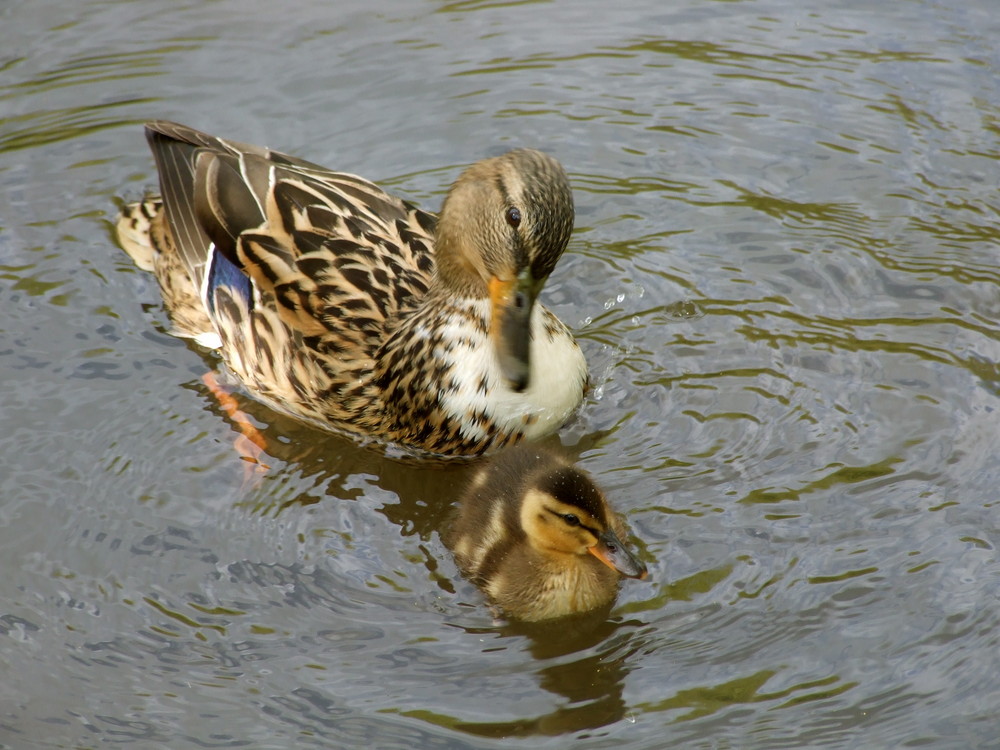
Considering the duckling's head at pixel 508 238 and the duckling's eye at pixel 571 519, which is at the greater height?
the duckling's head at pixel 508 238

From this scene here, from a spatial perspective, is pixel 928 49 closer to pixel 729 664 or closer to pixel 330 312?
pixel 330 312

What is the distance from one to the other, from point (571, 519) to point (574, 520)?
1cm

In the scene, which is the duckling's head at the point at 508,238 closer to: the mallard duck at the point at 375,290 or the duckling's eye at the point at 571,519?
the mallard duck at the point at 375,290

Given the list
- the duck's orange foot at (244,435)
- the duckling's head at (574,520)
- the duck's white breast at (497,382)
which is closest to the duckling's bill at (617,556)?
the duckling's head at (574,520)

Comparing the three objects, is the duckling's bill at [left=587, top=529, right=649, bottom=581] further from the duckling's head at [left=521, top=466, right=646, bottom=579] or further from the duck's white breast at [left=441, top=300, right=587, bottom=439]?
the duck's white breast at [left=441, top=300, right=587, bottom=439]

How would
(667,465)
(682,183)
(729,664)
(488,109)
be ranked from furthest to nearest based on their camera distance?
(488,109) → (682,183) → (667,465) → (729,664)

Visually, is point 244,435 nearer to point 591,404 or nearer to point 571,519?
point 591,404

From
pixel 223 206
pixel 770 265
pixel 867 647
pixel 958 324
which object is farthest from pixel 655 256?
pixel 867 647

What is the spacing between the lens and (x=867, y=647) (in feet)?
14.1

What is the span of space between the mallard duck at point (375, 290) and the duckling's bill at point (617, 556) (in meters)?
0.85

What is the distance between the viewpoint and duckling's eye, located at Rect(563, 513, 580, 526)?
4531 mm

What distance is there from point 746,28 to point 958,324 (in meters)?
2.82

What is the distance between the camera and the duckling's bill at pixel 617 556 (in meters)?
4.43

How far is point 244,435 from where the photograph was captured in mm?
5543
